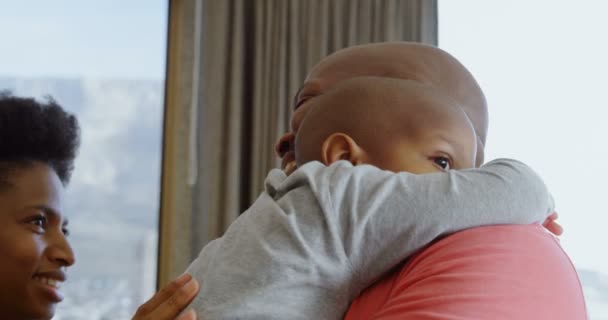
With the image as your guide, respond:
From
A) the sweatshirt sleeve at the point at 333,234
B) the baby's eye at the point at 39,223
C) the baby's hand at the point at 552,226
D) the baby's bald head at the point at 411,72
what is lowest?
the baby's eye at the point at 39,223

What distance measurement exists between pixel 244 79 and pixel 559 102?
1.46m

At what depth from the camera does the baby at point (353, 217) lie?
688 mm

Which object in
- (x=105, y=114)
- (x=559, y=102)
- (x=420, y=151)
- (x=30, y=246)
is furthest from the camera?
(x=105, y=114)

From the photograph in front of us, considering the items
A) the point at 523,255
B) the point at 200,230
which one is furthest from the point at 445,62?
the point at 200,230

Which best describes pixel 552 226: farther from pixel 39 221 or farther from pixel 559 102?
pixel 559 102

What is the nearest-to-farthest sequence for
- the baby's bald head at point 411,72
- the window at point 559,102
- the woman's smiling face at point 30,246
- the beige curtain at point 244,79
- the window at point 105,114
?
the baby's bald head at point 411,72
the woman's smiling face at point 30,246
the window at point 559,102
the window at point 105,114
the beige curtain at point 244,79

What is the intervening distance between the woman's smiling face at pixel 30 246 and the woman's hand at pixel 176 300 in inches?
25.9

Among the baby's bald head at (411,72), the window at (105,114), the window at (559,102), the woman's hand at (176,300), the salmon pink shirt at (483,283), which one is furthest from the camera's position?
the window at (105,114)

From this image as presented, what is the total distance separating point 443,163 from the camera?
0.81 meters

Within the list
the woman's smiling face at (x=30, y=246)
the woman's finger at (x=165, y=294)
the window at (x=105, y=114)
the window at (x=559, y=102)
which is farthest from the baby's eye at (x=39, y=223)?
the window at (x=559, y=102)

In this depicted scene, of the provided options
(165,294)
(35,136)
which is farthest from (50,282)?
(165,294)

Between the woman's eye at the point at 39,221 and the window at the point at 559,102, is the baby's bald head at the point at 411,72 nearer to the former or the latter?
the woman's eye at the point at 39,221

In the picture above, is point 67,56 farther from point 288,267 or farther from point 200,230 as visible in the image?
point 288,267

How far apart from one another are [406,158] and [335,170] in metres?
0.10
